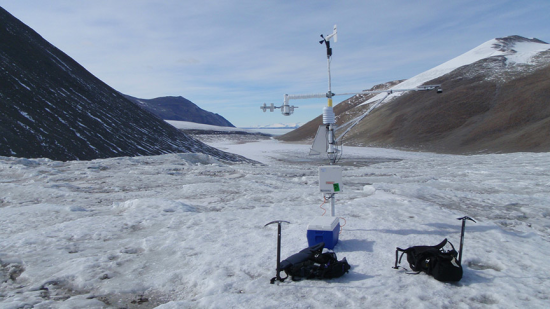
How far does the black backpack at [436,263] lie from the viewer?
217 inches

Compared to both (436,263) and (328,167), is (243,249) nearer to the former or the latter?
(328,167)

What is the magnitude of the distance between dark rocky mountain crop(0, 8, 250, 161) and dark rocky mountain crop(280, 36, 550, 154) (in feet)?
138

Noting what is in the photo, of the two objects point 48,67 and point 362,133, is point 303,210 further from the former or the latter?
point 362,133

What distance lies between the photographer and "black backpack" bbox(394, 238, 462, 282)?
217 inches

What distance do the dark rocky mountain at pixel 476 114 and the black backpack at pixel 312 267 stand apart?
50843 mm

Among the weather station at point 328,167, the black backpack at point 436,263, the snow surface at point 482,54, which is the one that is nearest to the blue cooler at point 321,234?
the weather station at point 328,167

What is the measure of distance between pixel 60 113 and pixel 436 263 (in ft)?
126

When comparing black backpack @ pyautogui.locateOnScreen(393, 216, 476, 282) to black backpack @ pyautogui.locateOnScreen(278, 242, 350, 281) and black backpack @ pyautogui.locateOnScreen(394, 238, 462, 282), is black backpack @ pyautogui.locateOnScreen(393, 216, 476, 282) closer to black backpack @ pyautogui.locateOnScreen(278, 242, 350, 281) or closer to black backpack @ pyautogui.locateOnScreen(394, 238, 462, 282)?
black backpack @ pyautogui.locateOnScreen(394, 238, 462, 282)

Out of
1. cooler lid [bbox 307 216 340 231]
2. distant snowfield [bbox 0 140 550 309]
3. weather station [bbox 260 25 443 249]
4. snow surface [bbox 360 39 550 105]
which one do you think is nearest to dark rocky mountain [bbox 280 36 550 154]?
snow surface [bbox 360 39 550 105]

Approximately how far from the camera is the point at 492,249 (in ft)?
23.1

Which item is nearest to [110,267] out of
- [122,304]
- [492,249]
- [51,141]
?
[122,304]

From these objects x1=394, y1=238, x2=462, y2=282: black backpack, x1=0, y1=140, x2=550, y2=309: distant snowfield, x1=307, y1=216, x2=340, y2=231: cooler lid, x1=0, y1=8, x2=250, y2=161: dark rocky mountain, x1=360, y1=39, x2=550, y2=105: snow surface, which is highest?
x1=360, y1=39, x2=550, y2=105: snow surface

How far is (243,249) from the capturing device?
7.36 metres

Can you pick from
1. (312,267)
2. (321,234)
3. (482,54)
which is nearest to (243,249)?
(321,234)
